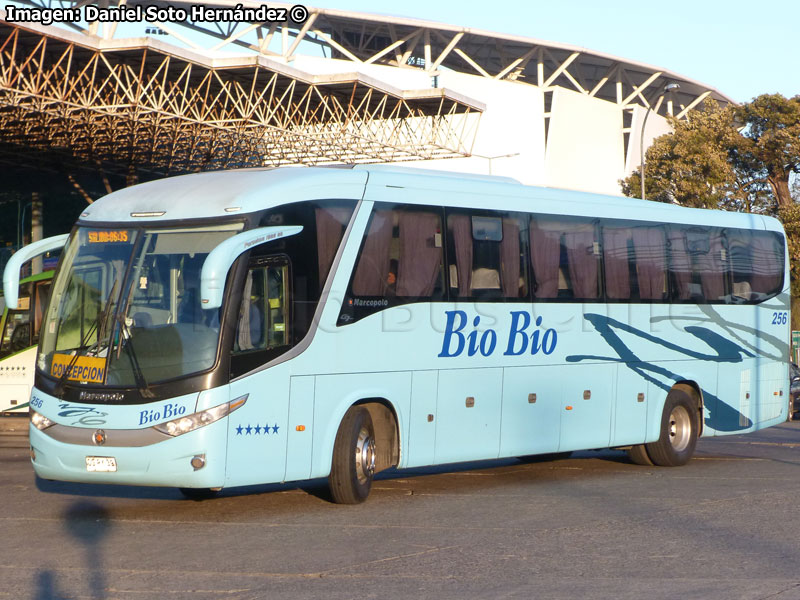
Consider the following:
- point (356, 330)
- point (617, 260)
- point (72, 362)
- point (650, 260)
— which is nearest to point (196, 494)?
point (72, 362)

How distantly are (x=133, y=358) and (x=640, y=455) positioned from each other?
25.2ft

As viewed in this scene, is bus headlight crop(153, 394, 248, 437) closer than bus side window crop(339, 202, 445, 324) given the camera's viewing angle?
Yes

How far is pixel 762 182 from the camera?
4725 cm

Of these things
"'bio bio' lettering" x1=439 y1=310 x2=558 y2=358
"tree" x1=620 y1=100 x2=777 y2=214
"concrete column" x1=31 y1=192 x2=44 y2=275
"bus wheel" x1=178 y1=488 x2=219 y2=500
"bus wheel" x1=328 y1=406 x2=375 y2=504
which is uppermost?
"tree" x1=620 y1=100 x2=777 y2=214

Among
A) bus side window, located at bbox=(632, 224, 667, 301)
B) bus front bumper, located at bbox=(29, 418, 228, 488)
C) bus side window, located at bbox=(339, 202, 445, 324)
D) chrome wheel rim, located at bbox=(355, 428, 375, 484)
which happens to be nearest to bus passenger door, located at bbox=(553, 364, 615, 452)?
bus side window, located at bbox=(632, 224, 667, 301)

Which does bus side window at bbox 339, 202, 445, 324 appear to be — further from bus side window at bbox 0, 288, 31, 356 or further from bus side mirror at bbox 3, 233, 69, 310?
bus side window at bbox 0, 288, 31, 356

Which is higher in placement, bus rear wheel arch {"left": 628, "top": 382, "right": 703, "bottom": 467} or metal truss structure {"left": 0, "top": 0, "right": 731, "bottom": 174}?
metal truss structure {"left": 0, "top": 0, "right": 731, "bottom": 174}

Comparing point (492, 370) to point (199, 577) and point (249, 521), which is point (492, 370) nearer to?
point (249, 521)

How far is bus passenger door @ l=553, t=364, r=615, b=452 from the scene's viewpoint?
1375 centimetres

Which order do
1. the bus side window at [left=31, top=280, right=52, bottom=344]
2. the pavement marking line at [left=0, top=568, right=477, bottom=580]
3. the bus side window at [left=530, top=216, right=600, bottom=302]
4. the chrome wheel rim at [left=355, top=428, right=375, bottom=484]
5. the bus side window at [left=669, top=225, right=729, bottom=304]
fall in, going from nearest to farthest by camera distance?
the pavement marking line at [left=0, top=568, right=477, bottom=580], the chrome wheel rim at [left=355, top=428, right=375, bottom=484], the bus side window at [left=530, top=216, right=600, bottom=302], the bus side window at [left=669, top=225, right=729, bottom=304], the bus side window at [left=31, top=280, right=52, bottom=344]

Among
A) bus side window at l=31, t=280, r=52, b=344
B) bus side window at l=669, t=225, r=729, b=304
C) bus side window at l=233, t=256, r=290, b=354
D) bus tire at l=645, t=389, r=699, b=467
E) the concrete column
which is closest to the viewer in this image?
bus side window at l=233, t=256, r=290, b=354

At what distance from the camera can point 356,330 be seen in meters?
11.4

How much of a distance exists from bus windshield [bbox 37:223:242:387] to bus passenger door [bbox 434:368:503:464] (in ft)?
9.94

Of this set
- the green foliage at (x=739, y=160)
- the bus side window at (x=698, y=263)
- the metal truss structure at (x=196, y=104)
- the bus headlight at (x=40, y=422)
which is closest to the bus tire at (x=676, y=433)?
the bus side window at (x=698, y=263)
